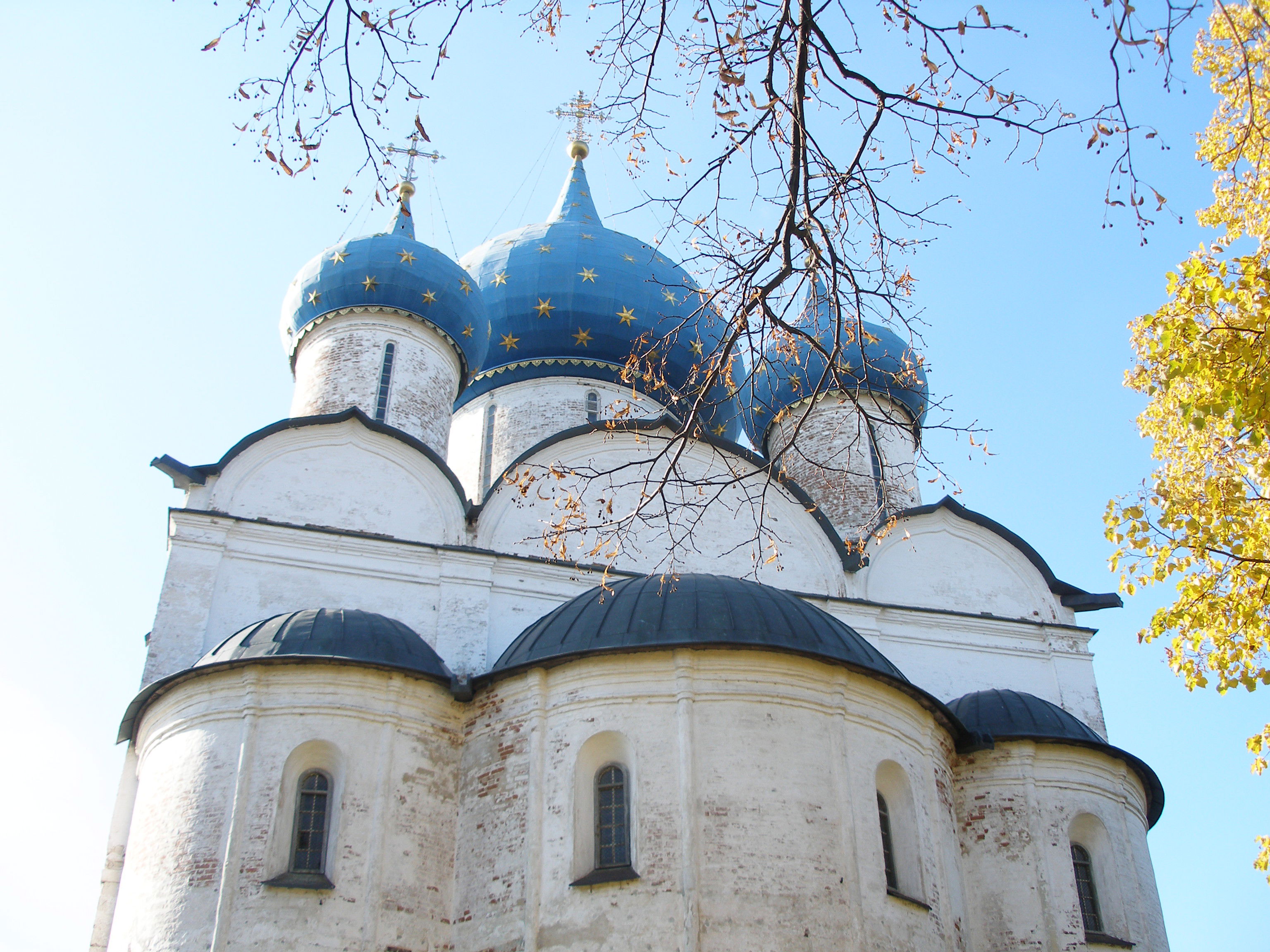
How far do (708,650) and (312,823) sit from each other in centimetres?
269

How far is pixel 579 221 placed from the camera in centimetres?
1614

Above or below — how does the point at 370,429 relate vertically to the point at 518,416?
below

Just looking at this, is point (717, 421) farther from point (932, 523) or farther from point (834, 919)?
point (834, 919)

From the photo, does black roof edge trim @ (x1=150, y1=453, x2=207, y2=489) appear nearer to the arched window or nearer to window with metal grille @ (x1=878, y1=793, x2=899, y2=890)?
the arched window

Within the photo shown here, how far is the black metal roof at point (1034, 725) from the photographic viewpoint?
9.02 meters

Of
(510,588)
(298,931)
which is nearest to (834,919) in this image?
(298,931)

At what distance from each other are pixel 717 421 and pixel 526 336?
2.47 m

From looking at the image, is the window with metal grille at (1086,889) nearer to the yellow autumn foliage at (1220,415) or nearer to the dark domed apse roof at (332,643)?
the yellow autumn foliage at (1220,415)

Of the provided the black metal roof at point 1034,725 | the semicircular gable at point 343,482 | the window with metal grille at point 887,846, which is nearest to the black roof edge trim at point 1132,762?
the black metal roof at point 1034,725

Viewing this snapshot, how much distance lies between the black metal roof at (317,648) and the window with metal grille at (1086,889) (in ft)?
15.3

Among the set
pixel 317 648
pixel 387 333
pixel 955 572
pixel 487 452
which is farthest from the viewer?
pixel 487 452

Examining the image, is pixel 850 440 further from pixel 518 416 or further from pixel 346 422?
pixel 346 422

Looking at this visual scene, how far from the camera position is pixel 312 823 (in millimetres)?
7613

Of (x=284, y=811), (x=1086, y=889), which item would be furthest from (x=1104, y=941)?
(x=284, y=811)
